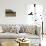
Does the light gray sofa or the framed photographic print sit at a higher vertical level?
the framed photographic print

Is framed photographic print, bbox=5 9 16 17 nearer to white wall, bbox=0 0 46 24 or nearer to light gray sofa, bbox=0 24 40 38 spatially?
white wall, bbox=0 0 46 24

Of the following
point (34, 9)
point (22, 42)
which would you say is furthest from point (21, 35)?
point (34, 9)

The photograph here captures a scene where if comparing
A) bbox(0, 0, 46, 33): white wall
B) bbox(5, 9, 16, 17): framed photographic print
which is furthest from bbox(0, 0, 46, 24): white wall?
bbox(5, 9, 16, 17): framed photographic print

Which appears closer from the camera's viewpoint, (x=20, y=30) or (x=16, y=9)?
(x=20, y=30)

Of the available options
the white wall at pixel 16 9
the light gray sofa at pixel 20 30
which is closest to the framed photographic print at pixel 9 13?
the white wall at pixel 16 9

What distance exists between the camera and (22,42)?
14.1 ft

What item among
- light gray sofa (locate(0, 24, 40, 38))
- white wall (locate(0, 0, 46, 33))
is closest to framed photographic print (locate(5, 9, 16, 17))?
white wall (locate(0, 0, 46, 33))

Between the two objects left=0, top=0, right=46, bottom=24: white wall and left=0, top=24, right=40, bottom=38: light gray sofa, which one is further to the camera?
left=0, top=0, right=46, bottom=24: white wall

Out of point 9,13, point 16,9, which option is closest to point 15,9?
point 16,9

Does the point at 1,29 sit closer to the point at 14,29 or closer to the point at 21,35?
the point at 14,29

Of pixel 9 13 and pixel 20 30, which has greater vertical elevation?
pixel 9 13

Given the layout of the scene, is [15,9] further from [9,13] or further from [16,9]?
[9,13]

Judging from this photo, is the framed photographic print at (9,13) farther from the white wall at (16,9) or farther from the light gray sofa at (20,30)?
the light gray sofa at (20,30)

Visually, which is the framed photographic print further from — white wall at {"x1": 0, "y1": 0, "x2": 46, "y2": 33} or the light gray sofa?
the light gray sofa
